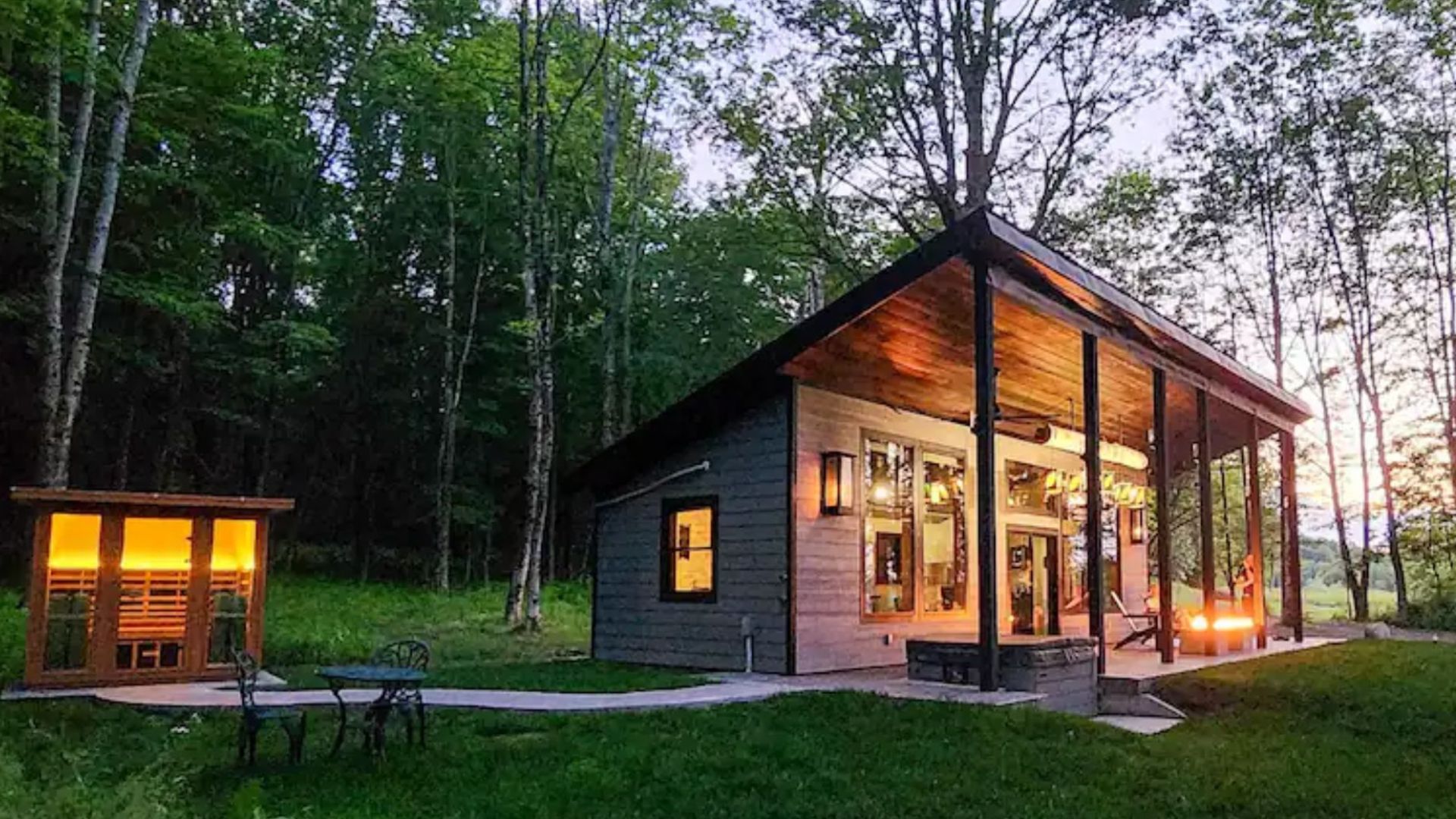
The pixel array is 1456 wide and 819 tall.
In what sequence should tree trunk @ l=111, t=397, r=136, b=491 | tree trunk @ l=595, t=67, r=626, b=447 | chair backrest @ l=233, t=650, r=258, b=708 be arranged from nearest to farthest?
1. chair backrest @ l=233, t=650, r=258, b=708
2. tree trunk @ l=111, t=397, r=136, b=491
3. tree trunk @ l=595, t=67, r=626, b=447

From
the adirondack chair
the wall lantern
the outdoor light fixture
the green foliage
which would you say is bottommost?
the adirondack chair

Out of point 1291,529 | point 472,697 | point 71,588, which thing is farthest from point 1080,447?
point 71,588

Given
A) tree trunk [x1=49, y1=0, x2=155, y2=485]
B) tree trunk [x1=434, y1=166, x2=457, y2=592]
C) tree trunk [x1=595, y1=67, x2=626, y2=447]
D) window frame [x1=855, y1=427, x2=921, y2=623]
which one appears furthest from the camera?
tree trunk [x1=595, y1=67, x2=626, y2=447]

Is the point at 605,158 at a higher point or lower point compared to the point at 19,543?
higher

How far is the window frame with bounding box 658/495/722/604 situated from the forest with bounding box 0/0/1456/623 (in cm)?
318

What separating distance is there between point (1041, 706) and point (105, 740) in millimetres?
6367

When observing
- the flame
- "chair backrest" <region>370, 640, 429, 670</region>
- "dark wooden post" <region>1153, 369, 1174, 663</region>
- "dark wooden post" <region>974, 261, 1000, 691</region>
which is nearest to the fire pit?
the flame

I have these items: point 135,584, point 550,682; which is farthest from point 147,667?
point 550,682

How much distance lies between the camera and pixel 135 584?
895cm

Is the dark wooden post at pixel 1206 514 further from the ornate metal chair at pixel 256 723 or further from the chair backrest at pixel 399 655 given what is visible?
the ornate metal chair at pixel 256 723

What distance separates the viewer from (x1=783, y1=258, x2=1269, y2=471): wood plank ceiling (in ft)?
31.2

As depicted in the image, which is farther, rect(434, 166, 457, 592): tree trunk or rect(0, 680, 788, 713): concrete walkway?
rect(434, 166, 457, 592): tree trunk

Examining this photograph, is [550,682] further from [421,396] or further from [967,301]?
[421,396]

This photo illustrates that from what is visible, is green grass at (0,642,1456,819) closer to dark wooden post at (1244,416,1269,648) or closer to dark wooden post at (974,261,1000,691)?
dark wooden post at (974,261,1000,691)
